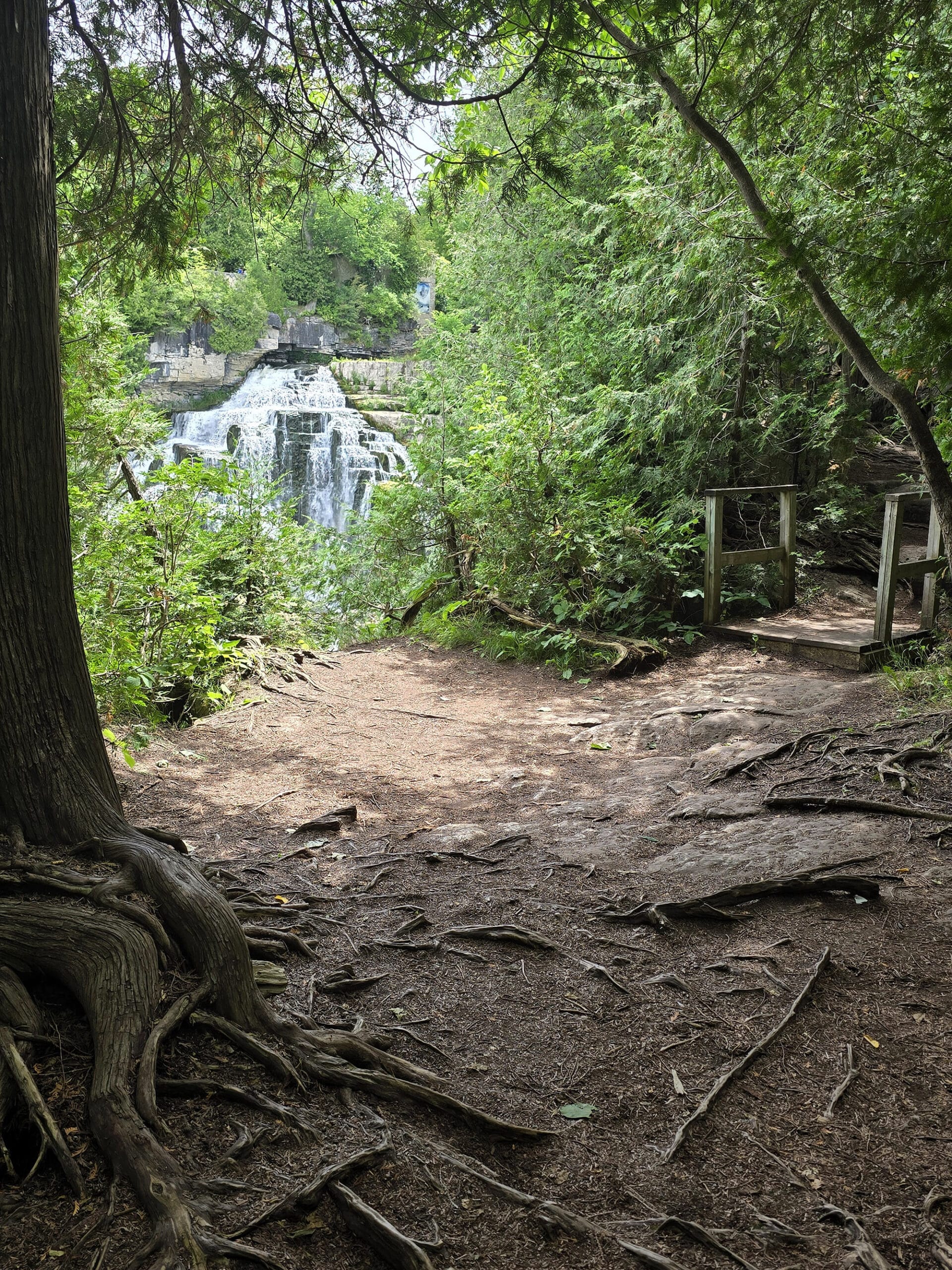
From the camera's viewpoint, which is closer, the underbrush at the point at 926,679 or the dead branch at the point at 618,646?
the underbrush at the point at 926,679

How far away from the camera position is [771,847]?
4246 mm

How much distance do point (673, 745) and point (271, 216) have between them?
5081mm

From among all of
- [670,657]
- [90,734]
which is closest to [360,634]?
[670,657]

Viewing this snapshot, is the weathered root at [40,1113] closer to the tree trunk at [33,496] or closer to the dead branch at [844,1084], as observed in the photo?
the tree trunk at [33,496]

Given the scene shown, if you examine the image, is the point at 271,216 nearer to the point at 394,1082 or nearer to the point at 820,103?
the point at 820,103

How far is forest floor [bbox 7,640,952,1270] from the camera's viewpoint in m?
2.02

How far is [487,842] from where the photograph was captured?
4781 mm

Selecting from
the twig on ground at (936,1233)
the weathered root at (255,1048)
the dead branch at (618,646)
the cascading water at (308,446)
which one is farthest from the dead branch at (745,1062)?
the cascading water at (308,446)

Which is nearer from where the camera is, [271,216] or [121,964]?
[121,964]

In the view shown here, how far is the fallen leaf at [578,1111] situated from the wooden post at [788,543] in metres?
8.18

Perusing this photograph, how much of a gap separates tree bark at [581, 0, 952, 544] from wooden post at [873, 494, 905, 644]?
222 centimetres

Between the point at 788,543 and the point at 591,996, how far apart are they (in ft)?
25.1

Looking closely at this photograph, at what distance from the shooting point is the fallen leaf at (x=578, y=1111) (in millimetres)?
2498

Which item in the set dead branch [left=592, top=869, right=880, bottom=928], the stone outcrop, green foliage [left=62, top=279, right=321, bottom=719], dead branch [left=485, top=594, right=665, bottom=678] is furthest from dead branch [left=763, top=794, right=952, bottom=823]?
the stone outcrop
